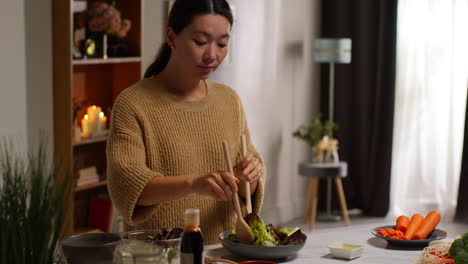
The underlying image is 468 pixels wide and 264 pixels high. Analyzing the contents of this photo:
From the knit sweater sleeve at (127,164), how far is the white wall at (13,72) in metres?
1.76

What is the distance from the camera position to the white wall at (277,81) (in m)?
5.53

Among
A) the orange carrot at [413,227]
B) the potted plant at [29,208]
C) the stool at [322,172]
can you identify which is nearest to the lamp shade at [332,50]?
the stool at [322,172]

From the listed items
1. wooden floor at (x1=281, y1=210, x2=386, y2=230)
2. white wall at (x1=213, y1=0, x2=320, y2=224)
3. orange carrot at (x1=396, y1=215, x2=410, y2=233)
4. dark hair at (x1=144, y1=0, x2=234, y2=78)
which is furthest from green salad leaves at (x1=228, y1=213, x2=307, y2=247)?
wooden floor at (x1=281, y1=210, x2=386, y2=230)

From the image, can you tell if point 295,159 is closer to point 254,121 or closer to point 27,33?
point 254,121

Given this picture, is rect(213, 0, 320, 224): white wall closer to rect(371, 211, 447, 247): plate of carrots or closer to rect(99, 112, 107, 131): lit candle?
rect(99, 112, 107, 131): lit candle

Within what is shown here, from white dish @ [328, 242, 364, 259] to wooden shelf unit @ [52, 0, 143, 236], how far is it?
2245mm

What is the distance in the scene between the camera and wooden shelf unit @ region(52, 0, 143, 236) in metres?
3.73

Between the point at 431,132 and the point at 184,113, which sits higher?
the point at 184,113

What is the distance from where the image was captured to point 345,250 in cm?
178

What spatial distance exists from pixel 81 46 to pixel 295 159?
9.56ft

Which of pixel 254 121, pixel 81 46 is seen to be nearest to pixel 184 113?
pixel 81 46

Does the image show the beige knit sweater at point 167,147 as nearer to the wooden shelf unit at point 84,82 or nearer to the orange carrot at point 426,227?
the orange carrot at point 426,227

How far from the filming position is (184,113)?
2102 millimetres

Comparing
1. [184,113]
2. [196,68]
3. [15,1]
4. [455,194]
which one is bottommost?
[455,194]
